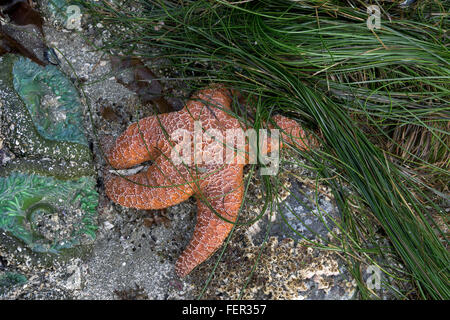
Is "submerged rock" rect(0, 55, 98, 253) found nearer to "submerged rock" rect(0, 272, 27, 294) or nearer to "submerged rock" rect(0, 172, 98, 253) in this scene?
"submerged rock" rect(0, 172, 98, 253)

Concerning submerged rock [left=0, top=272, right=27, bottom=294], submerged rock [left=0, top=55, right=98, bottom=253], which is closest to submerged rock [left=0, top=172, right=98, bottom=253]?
Result: submerged rock [left=0, top=55, right=98, bottom=253]

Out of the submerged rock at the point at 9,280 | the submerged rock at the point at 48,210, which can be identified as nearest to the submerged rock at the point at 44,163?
the submerged rock at the point at 48,210

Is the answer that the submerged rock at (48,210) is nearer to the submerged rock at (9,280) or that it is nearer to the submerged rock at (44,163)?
the submerged rock at (44,163)

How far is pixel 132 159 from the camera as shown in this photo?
2873 mm

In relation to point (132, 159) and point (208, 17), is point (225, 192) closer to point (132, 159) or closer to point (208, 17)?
point (132, 159)

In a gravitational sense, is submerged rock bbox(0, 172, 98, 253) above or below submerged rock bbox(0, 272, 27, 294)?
above

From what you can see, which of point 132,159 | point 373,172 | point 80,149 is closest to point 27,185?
point 80,149

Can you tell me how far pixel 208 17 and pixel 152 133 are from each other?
1.01 metres

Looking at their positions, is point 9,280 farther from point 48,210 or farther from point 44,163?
point 44,163

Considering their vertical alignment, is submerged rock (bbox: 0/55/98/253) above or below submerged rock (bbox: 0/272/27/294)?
above

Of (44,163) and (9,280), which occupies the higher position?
(44,163)

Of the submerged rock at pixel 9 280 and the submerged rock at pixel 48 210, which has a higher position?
the submerged rock at pixel 48 210

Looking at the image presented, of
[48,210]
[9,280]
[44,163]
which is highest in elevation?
[44,163]

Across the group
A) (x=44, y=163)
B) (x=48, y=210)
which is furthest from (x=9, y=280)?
(x=44, y=163)
